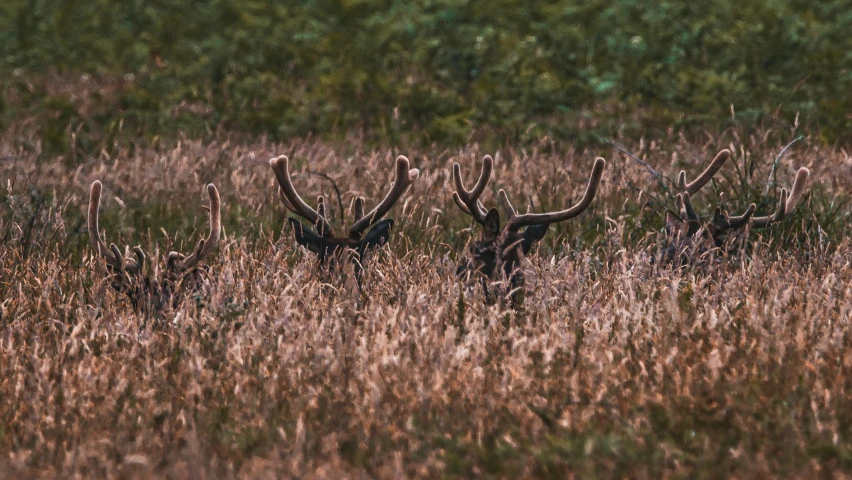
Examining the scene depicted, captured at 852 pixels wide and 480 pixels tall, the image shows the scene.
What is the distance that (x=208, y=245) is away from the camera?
5.18 meters

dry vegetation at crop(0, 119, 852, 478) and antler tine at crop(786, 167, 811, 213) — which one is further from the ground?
antler tine at crop(786, 167, 811, 213)

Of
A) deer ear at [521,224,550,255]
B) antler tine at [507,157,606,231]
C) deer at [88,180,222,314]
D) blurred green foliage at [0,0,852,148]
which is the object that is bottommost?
blurred green foliage at [0,0,852,148]

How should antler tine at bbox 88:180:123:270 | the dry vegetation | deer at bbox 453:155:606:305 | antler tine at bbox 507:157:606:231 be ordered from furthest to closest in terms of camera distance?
deer at bbox 453:155:606:305, antler tine at bbox 507:157:606:231, antler tine at bbox 88:180:123:270, the dry vegetation

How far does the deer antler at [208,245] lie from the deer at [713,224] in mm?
2145

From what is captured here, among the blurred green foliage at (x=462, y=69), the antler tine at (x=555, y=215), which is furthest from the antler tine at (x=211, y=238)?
the blurred green foliage at (x=462, y=69)

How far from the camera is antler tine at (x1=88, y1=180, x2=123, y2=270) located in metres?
4.91

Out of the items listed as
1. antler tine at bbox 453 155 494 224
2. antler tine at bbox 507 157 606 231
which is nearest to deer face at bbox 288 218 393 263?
antler tine at bbox 453 155 494 224

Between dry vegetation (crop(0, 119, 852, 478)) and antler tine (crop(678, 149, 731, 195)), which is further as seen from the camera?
antler tine (crop(678, 149, 731, 195))

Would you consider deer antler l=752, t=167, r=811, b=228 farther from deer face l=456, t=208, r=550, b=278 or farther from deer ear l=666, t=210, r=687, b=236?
deer face l=456, t=208, r=550, b=278

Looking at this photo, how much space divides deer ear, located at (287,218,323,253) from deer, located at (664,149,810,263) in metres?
1.67

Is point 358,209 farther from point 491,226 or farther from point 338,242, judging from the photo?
point 491,226

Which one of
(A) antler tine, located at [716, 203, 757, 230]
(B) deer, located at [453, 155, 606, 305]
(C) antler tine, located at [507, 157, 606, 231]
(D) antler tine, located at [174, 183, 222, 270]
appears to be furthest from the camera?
(A) antler tine, located at [716, 203, 757, 230]

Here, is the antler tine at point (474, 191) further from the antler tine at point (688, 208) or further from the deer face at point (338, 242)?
the antler tine at point (688, 208)

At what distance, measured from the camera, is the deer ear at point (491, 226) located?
5.42 meters
